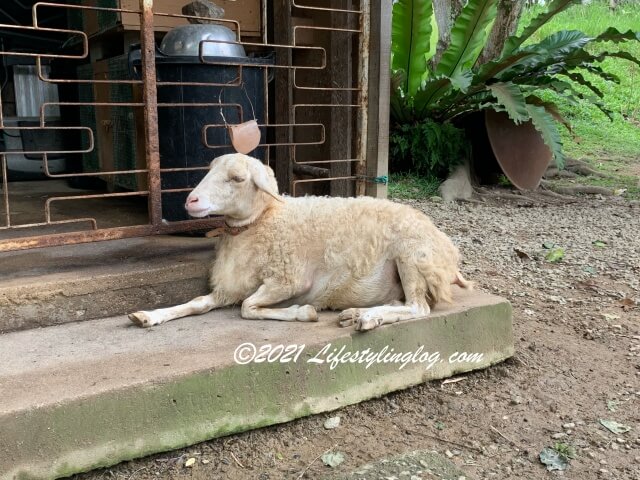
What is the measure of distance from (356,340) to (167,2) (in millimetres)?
3468

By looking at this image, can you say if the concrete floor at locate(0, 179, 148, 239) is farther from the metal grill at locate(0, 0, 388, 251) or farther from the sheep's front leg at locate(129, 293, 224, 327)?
the sheep's front leg at locate(129, 293, 224, 327)

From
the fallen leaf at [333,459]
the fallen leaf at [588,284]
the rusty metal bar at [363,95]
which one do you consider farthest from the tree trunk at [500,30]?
the fallen leaf at [333,459]

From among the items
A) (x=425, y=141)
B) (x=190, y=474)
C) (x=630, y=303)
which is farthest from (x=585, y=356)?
(x=425, y=141)

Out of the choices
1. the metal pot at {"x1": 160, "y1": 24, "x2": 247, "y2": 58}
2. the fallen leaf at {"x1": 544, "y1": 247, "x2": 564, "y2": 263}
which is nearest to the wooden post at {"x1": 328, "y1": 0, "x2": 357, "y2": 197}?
the metal pot at {"x1": 160, "y1": 24, "x2": 247, "y2": 58}

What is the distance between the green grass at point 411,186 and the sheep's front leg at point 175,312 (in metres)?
4.62

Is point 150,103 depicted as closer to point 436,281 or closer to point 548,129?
point 436,281

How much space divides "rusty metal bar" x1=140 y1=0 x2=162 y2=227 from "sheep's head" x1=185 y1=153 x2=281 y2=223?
1.38 ft

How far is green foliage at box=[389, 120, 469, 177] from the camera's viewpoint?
820 cm

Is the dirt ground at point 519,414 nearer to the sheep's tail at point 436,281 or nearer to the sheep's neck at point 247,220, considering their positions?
the sheep's tail at point 436,281

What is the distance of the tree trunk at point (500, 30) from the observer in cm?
943

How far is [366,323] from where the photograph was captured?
3262 mm

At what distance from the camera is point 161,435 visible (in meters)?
2.76

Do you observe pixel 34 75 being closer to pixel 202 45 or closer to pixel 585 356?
pixel 202 45

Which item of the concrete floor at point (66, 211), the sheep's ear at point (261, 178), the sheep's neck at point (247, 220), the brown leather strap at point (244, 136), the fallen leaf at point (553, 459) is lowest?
the fallen leaf at point (553, 459)
